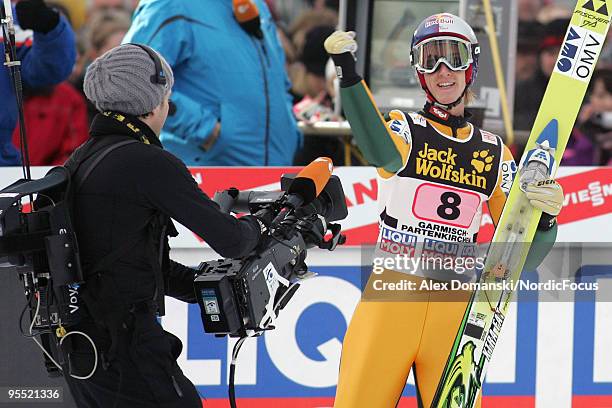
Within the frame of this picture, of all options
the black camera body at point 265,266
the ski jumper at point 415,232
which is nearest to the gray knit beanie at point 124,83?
the black camera body at point 265,266

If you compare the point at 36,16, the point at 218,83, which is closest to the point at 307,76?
the point at 218,83

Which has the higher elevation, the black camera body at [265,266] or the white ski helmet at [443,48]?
the white ski helmet at [443,48]

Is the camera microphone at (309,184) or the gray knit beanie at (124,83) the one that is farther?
the camera microphone at (309,184)

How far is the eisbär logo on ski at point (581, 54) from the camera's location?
3844 millimetres

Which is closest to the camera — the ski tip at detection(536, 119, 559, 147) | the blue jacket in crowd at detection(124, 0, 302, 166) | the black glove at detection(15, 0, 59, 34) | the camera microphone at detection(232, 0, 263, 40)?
the ski tip at detection(536, 119, 559, 147)

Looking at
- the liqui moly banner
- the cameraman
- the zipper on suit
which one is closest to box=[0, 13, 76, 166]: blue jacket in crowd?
the zipper on suit

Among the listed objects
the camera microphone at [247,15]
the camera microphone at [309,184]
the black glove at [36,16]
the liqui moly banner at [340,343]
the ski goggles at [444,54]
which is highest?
the camera microphone at [247,15]

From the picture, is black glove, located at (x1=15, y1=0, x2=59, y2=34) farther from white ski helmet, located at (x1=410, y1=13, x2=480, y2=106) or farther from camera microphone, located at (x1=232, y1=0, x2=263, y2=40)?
white ski helmet, located at (x1=410, y1=13, x2=480, y2=106)

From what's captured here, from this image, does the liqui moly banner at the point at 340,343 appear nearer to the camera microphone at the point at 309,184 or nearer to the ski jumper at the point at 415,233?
the ski jumper at the point at 415,233

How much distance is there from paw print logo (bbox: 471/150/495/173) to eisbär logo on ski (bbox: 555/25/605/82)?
0.45 metres

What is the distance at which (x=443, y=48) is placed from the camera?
364 centimetres

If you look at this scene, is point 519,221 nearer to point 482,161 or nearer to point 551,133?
point 482,161

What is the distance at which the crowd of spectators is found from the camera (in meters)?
5.51

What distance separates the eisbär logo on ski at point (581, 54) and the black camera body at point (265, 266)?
100cm
